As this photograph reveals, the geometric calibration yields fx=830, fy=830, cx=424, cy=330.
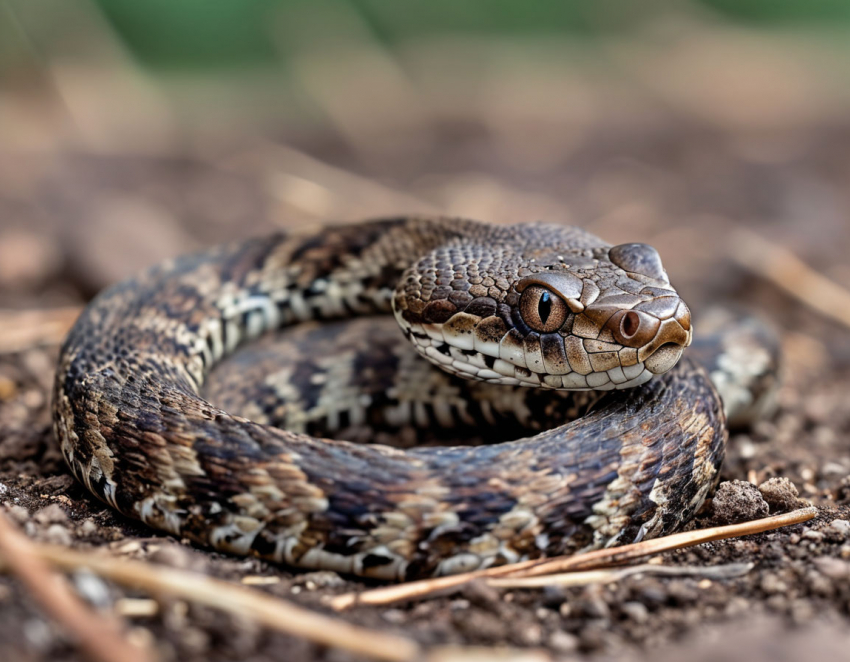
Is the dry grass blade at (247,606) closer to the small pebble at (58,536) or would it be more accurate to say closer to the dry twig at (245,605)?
the dry twig at (245,605)

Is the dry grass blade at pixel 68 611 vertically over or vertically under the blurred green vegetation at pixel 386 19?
under

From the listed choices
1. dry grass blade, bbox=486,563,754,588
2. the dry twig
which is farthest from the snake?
the dry twig

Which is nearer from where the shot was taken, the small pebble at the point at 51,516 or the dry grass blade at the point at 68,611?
the dry grass blade at the point at 68,611

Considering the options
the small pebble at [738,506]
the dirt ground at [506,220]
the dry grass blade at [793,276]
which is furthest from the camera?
the dry grass blade at [793,276]

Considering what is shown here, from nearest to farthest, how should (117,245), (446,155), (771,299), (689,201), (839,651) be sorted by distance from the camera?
(839,651)
(117,245)
(771,299)
(689,201)
(446,155)

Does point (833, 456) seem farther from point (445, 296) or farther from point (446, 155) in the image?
point (446, 155)

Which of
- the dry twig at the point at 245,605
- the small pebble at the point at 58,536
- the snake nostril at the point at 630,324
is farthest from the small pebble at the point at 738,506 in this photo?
the small pebble at the point at 58,536

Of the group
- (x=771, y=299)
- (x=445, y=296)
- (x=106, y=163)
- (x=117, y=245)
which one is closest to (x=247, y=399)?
(x=445, y=296)
